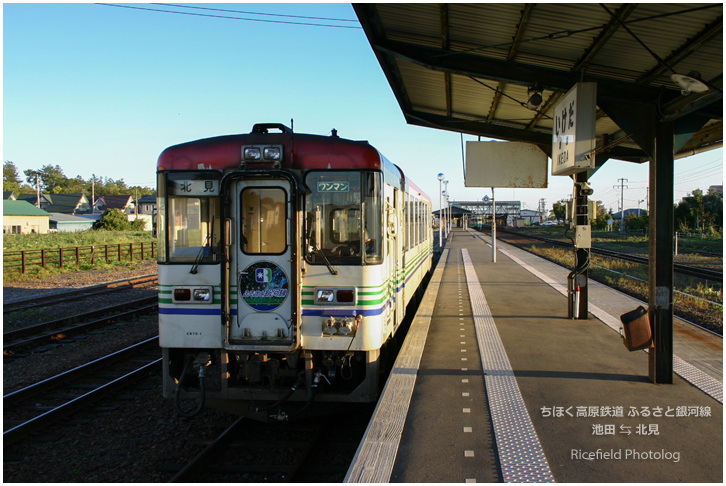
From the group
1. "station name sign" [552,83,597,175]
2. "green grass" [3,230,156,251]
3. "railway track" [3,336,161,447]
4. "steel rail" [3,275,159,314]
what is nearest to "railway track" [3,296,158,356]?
"railway track" [3,336,161,447]

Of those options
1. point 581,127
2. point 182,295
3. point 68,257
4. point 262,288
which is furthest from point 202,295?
point 68,257

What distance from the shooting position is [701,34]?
17.3 feet

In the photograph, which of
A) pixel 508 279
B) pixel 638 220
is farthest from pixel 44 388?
pixel 638 220

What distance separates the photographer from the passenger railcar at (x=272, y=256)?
5.56 metres

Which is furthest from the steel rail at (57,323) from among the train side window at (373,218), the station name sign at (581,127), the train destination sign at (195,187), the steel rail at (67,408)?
the station name sign at (581,127)

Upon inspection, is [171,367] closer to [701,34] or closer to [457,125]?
[701,34]

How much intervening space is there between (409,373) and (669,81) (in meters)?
4.96

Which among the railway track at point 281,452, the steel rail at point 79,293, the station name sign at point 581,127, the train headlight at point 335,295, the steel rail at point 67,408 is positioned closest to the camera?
the railway track at point 281,452

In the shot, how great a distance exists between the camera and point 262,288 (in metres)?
5.62

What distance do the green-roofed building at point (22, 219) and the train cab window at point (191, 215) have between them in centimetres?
4543

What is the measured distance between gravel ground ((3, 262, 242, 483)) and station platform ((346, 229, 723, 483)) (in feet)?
7.70

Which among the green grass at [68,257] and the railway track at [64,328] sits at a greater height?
the green grass at [68,257]

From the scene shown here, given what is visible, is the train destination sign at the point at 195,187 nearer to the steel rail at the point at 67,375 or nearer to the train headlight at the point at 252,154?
the train headlight at the point at 252,154

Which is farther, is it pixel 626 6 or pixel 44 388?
pixel 44 388
